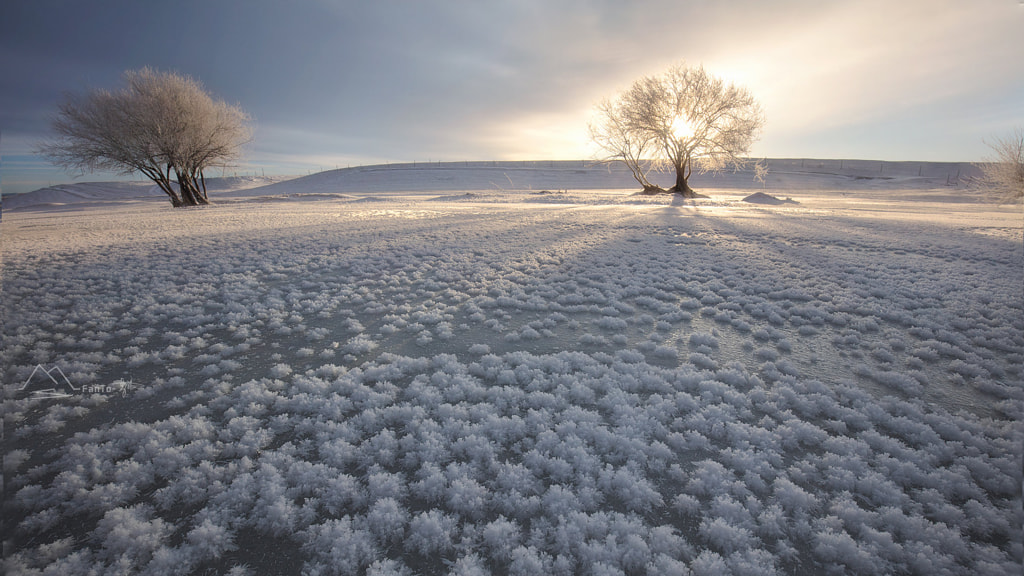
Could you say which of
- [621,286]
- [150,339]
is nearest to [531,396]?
[621,286]

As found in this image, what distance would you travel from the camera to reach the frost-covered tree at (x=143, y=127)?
72.7ft

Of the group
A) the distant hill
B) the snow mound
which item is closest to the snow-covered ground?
the snow mound

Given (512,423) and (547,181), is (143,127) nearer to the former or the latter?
(512,423)

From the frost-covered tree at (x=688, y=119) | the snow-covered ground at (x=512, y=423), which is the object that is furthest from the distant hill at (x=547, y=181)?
the snow-covered ground at (x=512, y=423)

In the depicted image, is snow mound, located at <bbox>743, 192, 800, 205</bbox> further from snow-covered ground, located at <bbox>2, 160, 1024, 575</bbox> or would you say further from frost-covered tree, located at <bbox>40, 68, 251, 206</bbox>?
frost-covered tree, located at <bbox>40, 68, 251, 206</bbox>

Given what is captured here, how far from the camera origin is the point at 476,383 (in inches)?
134

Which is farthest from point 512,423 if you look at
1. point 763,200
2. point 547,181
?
point 547,181

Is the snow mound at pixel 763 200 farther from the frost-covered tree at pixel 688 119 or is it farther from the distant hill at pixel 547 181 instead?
the distant hill at pixel 547 181

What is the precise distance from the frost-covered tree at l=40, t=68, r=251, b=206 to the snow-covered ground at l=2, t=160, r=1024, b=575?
2217 centimetres

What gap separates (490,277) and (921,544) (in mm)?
5467

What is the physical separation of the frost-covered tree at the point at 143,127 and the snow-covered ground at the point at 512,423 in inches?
873

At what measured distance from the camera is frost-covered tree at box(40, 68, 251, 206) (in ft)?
72.7

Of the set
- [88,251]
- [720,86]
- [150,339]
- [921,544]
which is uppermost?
[720,86]

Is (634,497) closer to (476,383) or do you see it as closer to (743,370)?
(476,383)
